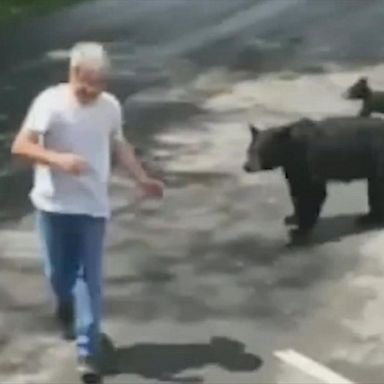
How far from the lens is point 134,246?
10.3 m

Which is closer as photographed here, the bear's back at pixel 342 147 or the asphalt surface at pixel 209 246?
the asphalt surface at pixel 209 246

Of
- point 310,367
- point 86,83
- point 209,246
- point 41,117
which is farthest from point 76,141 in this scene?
point 209,246

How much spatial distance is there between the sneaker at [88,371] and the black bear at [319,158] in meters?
3.19

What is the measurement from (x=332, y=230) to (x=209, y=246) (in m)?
1.00

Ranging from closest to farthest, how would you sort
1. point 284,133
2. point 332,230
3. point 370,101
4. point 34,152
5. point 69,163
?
point 69,163 < point 34,152 < point 284,133 < point 332,230 < point 370,101

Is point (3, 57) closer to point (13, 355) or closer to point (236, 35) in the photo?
point (236, 35)

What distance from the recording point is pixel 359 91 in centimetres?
1462

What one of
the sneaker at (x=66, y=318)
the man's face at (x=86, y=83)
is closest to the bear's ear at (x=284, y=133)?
the sneaker at (x=66, y=318)

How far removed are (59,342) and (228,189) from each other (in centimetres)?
379

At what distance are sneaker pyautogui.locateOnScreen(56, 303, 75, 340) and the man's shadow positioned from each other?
24 centimetres

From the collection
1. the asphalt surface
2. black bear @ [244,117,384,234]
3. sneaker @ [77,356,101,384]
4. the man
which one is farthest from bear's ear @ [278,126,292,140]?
sneaker @ [77,356,101,384]

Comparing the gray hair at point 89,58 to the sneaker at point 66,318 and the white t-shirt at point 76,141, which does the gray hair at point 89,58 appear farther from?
Answer: the sneaker at point 66,318

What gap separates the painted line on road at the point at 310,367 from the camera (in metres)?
7.52

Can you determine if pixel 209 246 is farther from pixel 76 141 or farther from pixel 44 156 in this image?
pixel 44 156
